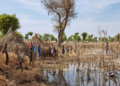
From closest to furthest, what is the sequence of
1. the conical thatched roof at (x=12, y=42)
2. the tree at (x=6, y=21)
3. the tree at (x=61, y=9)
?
the conical thatched roof at (x=12, y=42), the tree at (x=61, y=9), the tree at (x=6, y=21)

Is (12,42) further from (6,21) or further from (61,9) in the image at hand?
(6,21)

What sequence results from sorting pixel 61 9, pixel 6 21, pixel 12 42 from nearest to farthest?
pixel 12 42 < pixel 61 9 < pixel 6 21

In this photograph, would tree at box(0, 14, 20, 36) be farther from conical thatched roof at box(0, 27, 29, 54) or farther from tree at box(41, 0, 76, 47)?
conical thatched roof at box(0, 27, 29, 54)

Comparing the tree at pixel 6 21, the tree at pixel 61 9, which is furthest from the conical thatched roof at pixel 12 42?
the tree at pixel 6 21

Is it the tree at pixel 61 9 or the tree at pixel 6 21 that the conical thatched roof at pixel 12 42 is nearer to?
the tree at pixel 61 9

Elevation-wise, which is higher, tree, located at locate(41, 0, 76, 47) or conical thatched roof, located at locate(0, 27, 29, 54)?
tree, located at locate(41, 0, 76, 47)

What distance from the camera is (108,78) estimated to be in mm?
6453

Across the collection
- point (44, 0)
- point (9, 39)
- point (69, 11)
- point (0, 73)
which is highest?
point (44, 0)

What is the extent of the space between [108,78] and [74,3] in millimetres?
13254

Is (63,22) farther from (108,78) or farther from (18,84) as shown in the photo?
(18,84)

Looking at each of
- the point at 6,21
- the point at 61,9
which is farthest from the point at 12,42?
the point at 6,21

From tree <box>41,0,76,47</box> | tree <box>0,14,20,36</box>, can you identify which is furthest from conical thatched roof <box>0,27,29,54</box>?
tree <box>0,14,20,36</box>

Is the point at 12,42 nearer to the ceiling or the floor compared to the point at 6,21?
nearer to the floor

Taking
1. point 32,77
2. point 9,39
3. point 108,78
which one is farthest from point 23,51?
point 108,78
